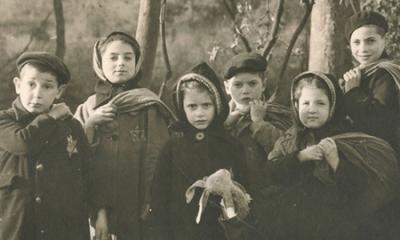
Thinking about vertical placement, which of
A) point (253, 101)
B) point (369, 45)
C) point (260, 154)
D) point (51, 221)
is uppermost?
point (369, 45)

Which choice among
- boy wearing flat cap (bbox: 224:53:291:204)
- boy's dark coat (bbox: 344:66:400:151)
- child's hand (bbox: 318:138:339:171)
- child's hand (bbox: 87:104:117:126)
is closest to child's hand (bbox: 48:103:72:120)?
child's hand (bbox: 87:104:117:126)

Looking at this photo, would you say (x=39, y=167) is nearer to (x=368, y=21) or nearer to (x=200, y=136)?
(x=200, y=136)

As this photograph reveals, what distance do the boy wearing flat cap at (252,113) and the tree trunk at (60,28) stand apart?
1615mm

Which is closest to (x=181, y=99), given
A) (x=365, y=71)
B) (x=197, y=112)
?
(x=197, y=112)

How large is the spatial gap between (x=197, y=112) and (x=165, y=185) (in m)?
0.43

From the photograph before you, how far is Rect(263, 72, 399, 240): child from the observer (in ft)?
14.4

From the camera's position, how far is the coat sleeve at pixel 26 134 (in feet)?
13.4

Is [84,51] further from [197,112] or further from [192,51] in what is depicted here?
[197,112]

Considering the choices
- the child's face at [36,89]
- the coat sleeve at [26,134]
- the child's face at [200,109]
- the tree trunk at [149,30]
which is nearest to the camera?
the coat sleeve at [26,134]

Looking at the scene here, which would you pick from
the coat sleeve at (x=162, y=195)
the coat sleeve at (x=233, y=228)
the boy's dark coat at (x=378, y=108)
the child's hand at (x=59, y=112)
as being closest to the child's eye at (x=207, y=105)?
the coat sleeve at (x=162, y=195)

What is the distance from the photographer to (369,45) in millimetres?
4902

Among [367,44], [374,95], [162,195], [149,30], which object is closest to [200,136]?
[162,195]

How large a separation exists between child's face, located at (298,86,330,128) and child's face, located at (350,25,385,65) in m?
0.60

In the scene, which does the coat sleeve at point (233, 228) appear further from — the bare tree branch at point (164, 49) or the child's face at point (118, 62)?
the bare tree branch at point (164, 49)
